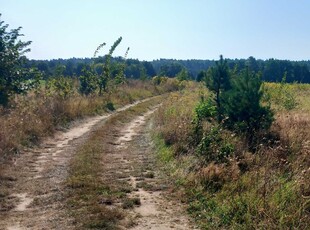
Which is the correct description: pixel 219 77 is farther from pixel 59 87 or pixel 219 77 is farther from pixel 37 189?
pixel 59 87

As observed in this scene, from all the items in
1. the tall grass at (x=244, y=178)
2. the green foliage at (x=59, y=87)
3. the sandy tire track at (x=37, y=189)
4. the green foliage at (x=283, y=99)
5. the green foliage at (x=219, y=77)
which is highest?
the green foliage at (x=219, y=77)

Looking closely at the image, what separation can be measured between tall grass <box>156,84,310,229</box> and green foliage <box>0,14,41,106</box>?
748 centimetres

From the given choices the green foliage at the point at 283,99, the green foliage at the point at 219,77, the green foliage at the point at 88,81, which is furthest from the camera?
the green foliage at the point at 88,81

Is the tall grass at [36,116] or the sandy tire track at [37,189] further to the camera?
the tall grass at [36,116]

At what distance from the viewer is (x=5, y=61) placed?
14.0m

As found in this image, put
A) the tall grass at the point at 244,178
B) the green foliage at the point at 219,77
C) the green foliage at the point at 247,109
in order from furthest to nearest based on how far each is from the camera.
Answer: the green foliage at the point at 219,77 → the green foliage at the point at 247,109 → the tall grass at the point at 244,178

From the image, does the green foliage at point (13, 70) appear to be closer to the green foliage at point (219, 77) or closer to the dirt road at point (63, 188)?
the dirt road at point (63, 188)

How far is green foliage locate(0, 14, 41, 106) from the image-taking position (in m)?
13.9

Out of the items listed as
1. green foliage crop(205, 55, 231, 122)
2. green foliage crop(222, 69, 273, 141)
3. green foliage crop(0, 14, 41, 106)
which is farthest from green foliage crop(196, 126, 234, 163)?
green foliage crop(0, 14, 41, 106)

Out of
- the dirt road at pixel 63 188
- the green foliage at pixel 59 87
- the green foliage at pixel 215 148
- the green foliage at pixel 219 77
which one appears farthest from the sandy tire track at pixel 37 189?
the green foliage at pixel 59 87

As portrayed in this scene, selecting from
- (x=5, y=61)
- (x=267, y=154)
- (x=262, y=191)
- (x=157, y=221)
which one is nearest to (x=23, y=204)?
(x=157, y=221)

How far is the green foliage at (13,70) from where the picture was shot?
547 inches

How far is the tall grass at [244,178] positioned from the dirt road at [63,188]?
449mm

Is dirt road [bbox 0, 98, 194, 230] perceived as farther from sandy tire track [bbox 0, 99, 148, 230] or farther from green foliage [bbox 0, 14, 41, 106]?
green foliage [bbox 0, 14, 41, 106]
